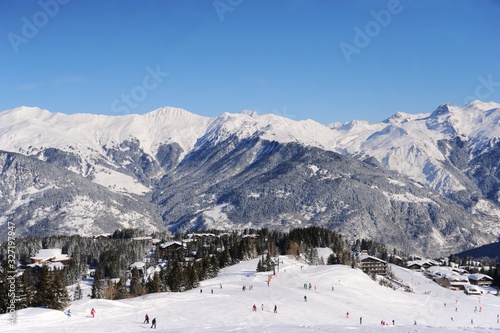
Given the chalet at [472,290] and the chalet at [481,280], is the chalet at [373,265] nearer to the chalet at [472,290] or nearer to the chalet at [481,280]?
the chalet at [472,290]

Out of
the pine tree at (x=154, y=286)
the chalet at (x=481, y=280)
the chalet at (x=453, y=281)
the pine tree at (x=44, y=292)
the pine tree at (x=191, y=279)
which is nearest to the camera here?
the pine tree at (x=44, y=292)

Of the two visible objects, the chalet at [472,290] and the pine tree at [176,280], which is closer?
the pine tree at [176,280]

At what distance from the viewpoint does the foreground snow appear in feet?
221

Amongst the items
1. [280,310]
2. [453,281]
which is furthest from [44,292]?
[453,281]

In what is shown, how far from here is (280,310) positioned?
8306 cm

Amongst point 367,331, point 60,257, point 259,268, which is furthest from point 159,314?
point 60,257

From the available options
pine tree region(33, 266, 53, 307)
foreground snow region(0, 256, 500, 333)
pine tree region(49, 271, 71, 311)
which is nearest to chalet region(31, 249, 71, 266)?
foreground snow region(0, 256, 500, 333)

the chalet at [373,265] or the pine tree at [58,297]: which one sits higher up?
the pine tree at [58,297]

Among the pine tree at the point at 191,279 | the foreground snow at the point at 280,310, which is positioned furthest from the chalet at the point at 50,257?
the pine tree at the point at 191,279

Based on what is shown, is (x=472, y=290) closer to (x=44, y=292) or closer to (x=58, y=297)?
(x=58, y=297)

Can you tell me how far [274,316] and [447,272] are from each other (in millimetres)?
133401

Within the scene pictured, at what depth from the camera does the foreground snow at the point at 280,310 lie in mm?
67438

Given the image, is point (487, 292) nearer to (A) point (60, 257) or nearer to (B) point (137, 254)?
(B) point (137, 254)

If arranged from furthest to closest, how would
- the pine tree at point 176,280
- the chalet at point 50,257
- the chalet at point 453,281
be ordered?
the chalet at point 50,257 < the chalet at point 453,281 < the pine tree at point 176,280
